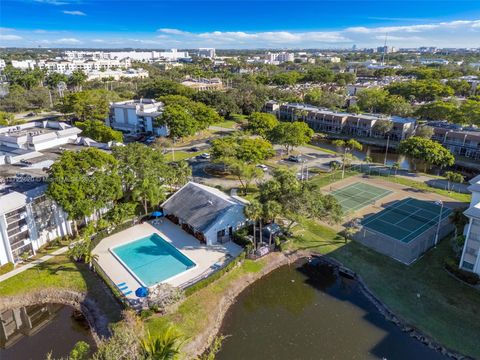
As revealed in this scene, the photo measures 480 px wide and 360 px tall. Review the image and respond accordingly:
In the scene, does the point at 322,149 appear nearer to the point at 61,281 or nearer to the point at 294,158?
the point at 294,158

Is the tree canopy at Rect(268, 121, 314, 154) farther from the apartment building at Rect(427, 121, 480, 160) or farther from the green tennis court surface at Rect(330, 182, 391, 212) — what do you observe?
the apartment building at Rect(427, 121, 480, 160)

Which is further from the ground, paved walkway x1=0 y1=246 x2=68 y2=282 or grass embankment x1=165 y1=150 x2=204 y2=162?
grass embankment x1=165 y1=150 x2=204 y2=162

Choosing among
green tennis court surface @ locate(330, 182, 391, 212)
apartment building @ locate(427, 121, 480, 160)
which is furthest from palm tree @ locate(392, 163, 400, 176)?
apartment building @ locate(427, 121, 480, 160)

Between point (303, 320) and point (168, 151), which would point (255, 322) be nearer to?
point (303, 320)

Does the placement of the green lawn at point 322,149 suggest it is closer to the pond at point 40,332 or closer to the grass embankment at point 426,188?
the grass embankment at point 426,188

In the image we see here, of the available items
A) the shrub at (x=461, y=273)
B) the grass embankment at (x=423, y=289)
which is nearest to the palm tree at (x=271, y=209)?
the grass embankment at (x=423, y=289)

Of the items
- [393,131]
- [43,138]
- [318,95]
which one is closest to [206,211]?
[43,138]
